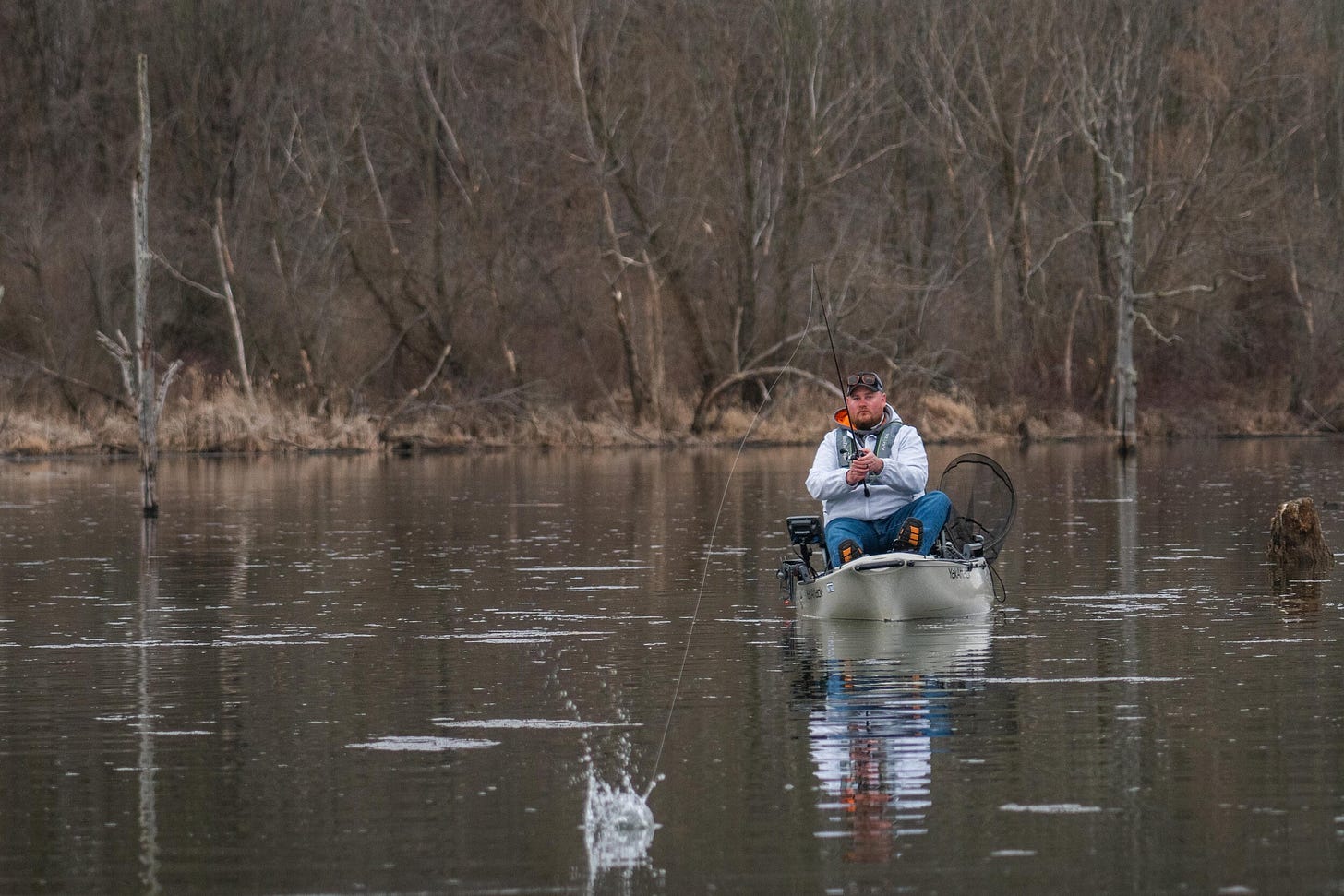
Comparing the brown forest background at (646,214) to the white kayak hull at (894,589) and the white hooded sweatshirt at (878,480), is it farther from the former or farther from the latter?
the white kayak hull at (894,589)

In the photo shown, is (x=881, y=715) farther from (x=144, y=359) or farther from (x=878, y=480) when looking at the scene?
(x=144, y=359)

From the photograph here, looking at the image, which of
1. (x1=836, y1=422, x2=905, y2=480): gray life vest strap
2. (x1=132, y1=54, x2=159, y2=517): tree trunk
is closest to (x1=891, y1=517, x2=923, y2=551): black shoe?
(x1=836, y1=422, x2=905, y2=480): gray life vest strap

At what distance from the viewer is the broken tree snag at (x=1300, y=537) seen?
20.9 metres

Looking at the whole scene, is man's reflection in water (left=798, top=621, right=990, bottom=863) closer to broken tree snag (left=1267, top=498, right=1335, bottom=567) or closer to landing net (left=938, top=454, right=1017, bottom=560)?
landing net (left=938, top=454, right=1017, bottom=560)

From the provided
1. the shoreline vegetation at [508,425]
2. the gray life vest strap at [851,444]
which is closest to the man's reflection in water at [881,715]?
the gray life vest strap at [851,444]

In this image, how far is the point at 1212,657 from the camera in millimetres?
14148

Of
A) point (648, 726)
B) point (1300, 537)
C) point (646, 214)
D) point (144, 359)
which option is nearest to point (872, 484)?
point (648, 726)

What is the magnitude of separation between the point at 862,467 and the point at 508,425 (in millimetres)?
40699

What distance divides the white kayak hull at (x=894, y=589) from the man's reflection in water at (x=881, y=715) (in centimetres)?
13

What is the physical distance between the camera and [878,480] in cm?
1622

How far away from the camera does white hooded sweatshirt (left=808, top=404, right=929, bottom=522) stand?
16.2 meters

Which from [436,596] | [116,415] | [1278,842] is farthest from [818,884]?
[116,415]

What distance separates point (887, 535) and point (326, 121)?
41.1m

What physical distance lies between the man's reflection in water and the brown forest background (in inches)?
1444
